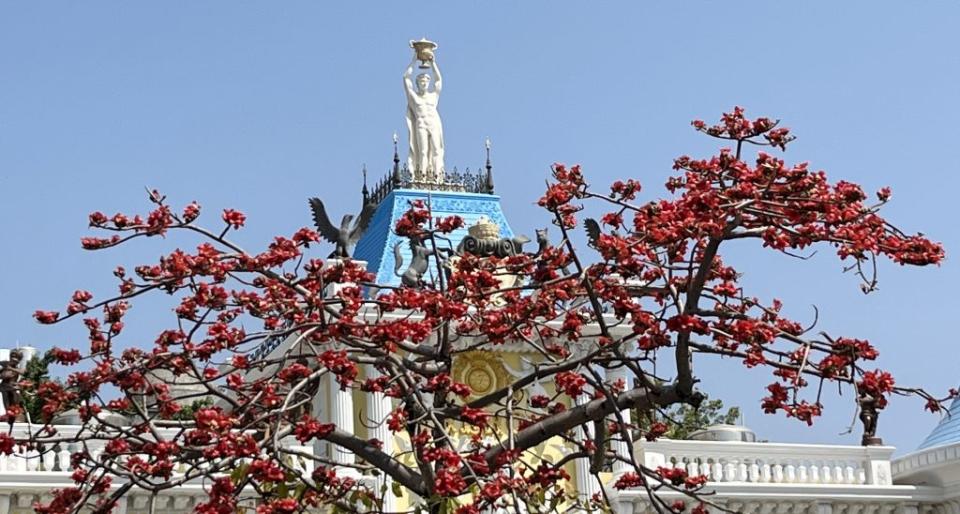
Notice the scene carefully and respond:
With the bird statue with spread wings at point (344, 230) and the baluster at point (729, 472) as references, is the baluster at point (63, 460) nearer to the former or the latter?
the bird statue with spread wings at point (344, 230)

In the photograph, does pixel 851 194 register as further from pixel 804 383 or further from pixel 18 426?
pixel 18 426

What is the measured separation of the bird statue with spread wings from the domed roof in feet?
34.0

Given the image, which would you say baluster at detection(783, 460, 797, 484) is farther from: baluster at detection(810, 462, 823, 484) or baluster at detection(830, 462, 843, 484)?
baluster at detection(830, 462, 843, 484)

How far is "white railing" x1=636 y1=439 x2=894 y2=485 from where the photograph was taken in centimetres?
2661

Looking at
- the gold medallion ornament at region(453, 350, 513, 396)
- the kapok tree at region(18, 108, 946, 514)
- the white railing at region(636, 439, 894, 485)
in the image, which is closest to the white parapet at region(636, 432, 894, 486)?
the white railing at region(636, 439, 894, 485)

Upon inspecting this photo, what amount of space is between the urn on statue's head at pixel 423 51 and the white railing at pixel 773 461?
8108 mm

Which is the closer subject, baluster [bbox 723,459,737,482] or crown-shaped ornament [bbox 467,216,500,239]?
crown-shaped ornament [bbox 467,216,500,239]

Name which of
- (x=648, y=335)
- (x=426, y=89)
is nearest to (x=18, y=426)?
(x=426, y=89)

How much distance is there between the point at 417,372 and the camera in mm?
12094

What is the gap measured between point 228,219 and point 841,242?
13.7 ft

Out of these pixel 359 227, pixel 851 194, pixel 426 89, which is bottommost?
pixel 851 194

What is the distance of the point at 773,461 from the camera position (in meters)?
27.5

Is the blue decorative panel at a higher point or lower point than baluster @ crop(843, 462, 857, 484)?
higher

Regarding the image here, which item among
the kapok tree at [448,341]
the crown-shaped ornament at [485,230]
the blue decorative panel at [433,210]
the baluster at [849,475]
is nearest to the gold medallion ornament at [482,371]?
the crown-shaped ornament at [485,230]
